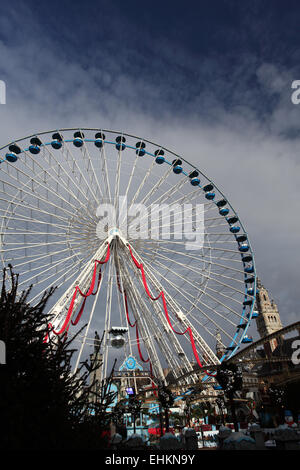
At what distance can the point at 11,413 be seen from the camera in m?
2.71

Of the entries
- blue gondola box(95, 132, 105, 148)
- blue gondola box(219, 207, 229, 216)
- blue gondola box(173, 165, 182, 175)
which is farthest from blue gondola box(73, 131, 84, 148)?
blue gondola box(219, 207, 229, 216)

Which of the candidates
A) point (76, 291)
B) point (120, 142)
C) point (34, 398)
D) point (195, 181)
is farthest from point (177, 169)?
point (34, 398)

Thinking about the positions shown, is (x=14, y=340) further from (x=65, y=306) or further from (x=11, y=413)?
(x=65, y=306)

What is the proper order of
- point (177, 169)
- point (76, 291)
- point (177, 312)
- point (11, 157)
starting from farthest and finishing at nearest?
point (177, 169)
point (177, 312)
point (76, 291)
point (11, 157)

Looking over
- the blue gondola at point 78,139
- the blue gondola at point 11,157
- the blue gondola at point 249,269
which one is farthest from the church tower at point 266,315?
the blue gondola at point 11,157

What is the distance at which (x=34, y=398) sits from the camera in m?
3.14

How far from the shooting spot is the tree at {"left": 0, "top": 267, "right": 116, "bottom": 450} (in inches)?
108

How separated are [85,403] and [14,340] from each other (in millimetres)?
1257

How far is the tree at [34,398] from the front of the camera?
275 centimetres

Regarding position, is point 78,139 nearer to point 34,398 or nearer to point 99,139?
point 99,139

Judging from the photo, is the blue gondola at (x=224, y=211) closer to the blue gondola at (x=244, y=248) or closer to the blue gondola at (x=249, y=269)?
the blue gondola at (x=244, y=248)

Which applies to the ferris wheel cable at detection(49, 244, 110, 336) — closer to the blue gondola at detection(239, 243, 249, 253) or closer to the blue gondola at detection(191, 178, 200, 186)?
the blue gondola at detection(191, 178, 200, 186)
